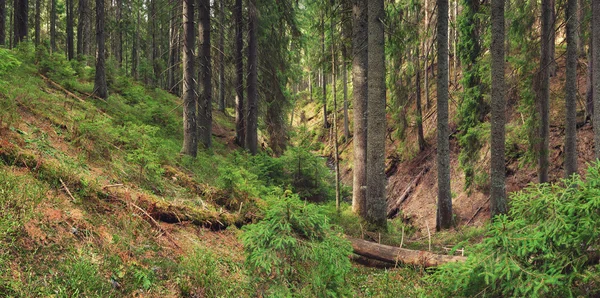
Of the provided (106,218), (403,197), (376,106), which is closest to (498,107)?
(376,106)

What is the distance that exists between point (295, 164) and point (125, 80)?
9712mm

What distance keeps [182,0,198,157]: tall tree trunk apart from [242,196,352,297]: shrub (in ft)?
28.9

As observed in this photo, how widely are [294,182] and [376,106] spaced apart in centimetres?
490

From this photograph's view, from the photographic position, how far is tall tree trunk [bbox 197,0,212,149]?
13.8 m

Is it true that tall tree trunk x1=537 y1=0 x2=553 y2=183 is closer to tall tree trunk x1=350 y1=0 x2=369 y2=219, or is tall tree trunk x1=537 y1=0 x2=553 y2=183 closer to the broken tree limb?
tall tree trunk x1=350 y1=0 x2=369 y2=219

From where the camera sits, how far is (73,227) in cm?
413

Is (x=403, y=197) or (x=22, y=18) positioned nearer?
(x=22, y=18)

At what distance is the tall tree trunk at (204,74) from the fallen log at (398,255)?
28.5 feet

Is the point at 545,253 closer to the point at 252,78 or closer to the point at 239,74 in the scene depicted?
the point at 252,78

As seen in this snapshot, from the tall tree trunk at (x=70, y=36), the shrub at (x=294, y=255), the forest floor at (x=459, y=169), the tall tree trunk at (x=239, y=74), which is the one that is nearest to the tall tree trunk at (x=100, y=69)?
the tall tree trunk at (x=239, y=74)

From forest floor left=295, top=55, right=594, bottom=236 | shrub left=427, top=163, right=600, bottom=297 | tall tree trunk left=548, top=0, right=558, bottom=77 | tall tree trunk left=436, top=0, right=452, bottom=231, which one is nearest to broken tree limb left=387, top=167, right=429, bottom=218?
forest floor left=295, top=55, right=594, bottom=236

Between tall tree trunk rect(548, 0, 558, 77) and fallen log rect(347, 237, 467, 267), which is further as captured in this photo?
tall tree trunk rect(548, 0, 558, 77)

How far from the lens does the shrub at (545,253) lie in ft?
8.97

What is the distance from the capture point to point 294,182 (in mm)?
12852
